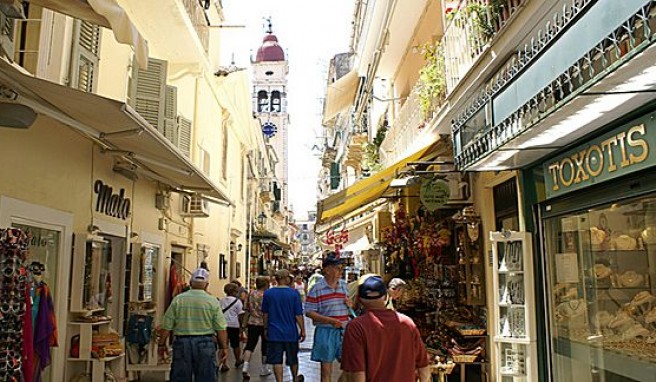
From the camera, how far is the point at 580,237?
589 cm

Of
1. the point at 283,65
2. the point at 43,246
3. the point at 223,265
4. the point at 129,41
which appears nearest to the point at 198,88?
the point at 223,265

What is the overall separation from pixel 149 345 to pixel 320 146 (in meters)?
40.1

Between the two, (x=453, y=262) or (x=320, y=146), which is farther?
(x=320, y=146)

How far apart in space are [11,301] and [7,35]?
2.45 metres

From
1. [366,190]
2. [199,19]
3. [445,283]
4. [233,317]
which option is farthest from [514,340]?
[199,19]

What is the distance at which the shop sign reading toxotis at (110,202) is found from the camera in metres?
8.31

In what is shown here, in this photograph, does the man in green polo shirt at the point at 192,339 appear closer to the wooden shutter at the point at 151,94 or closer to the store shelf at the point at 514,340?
the store shelf at the point at 514,340

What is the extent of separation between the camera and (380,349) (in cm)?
419

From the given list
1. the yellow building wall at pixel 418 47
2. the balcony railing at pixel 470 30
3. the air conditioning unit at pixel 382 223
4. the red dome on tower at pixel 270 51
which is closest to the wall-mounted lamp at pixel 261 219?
the yellow building wall at pixel 418 47

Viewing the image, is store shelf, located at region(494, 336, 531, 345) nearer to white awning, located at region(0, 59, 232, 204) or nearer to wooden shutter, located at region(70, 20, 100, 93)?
white awning, located at region(0, 59, 232, 204)

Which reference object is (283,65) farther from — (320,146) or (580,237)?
(580,237)

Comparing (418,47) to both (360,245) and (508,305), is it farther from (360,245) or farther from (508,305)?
(508,305)

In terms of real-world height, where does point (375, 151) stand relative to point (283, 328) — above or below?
above

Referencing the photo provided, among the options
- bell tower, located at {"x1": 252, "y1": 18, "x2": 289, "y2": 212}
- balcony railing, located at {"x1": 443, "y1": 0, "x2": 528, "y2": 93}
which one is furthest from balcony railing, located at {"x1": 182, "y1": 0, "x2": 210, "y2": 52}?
bell tower, located at {"x1": 252, "y1": 18, "x2": 289, "y2": 212}
